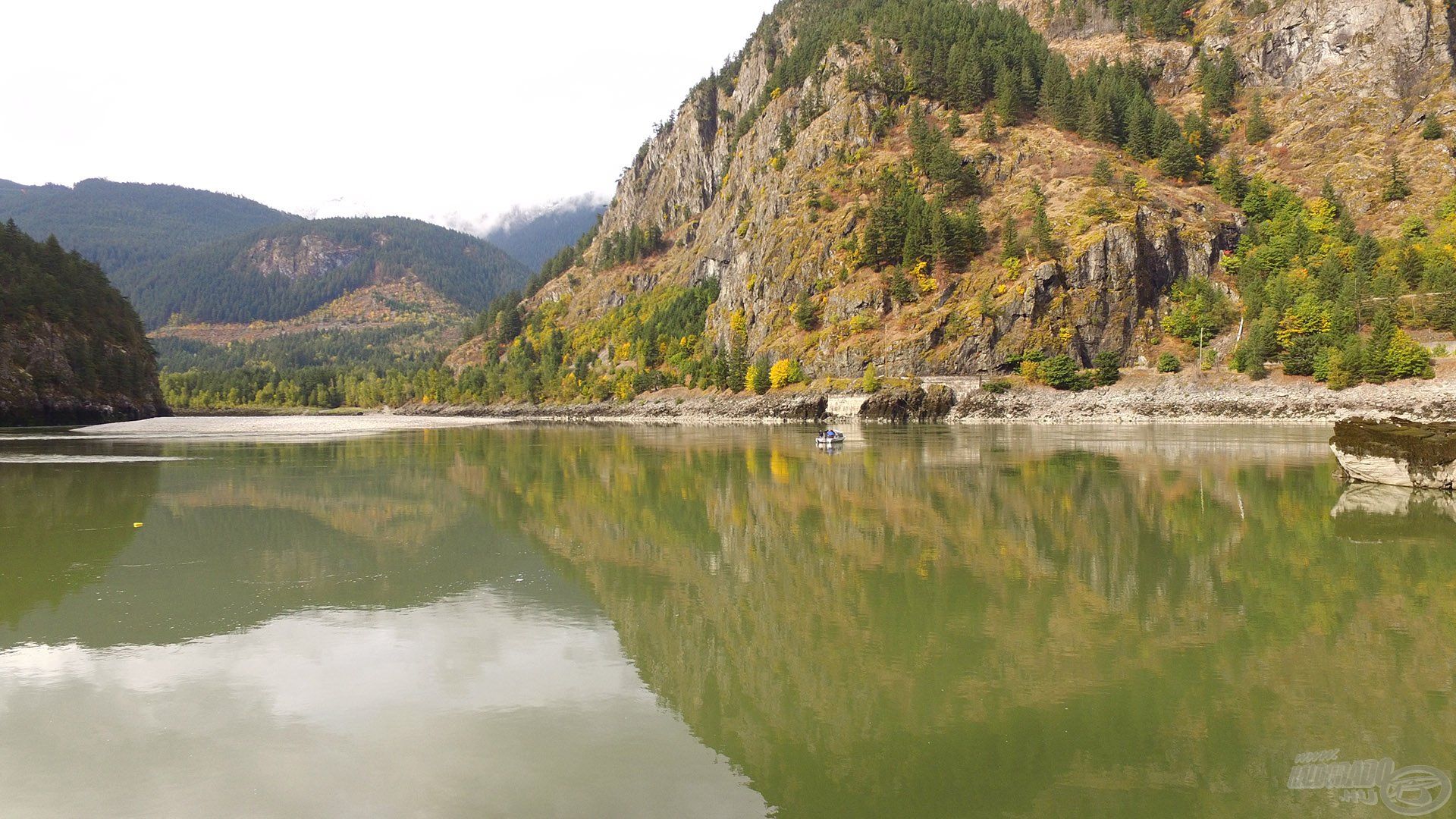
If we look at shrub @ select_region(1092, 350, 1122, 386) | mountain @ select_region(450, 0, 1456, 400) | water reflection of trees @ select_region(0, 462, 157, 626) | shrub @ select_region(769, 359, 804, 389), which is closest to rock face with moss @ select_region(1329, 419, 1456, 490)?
water reflection of trees @ select_region(0, 462, 157, 626)

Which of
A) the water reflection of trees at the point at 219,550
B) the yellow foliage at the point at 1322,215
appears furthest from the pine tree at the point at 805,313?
the water reflection of trees at the point at 219,550

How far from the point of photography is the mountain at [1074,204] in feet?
338

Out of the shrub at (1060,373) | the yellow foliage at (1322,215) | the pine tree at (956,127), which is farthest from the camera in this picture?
the pine tree at (956,127)

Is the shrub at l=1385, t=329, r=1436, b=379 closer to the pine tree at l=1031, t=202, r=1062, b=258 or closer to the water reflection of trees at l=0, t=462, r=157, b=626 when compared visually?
the pine tree at l=1031, t=202, r=1062, b=258

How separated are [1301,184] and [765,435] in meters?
103

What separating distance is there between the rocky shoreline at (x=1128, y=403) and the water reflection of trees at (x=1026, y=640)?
64424 millimetres

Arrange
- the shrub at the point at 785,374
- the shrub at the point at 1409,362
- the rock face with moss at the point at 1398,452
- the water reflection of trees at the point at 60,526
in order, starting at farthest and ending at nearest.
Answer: the shrub at the point at 785,374 → the shrub at the point at 1409,362 → the rock face with moss at the point at 1398,452 → the water reflection of trees at the point at 60,526

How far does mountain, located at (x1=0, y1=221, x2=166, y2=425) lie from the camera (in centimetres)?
10262

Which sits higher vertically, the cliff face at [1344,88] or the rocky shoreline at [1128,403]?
the cliff face at [1344,88]

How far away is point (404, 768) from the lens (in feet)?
28.6

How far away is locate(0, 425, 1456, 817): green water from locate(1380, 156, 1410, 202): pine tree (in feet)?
380

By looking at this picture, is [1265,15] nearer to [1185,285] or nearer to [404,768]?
[1185,285]

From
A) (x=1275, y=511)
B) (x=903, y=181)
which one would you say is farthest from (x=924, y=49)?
(x=1275, y=511)

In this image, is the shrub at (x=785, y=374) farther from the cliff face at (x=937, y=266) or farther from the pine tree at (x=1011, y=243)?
the pine tree at (x=1011, y=243)
